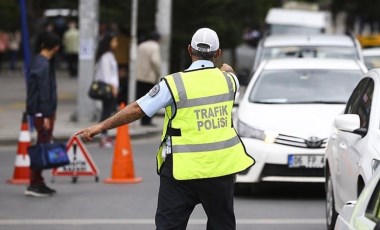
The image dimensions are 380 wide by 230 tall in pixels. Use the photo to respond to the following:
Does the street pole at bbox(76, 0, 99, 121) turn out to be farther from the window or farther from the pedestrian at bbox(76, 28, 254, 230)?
the window

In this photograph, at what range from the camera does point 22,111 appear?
24.2 m

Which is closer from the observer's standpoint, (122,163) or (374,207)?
(374,207)

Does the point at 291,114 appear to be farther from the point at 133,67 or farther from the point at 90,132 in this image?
the point at 133,67

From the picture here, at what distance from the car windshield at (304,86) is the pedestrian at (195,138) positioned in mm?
5960

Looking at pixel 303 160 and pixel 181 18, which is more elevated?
pixel 181 18

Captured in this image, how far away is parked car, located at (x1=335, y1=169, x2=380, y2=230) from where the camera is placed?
5.41 metres

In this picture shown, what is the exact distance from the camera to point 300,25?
32.9m

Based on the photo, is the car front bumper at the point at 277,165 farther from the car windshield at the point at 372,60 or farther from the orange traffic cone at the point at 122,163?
the car windshield at the point at 372,60

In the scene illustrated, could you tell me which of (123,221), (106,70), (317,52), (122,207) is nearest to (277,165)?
(122,207)

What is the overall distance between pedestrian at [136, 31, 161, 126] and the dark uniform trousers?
1360cm

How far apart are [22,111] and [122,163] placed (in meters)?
10.7

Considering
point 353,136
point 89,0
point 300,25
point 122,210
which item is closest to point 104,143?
point 89,0

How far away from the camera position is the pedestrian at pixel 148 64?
20.8 m

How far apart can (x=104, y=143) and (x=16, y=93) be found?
12745 millimetres
